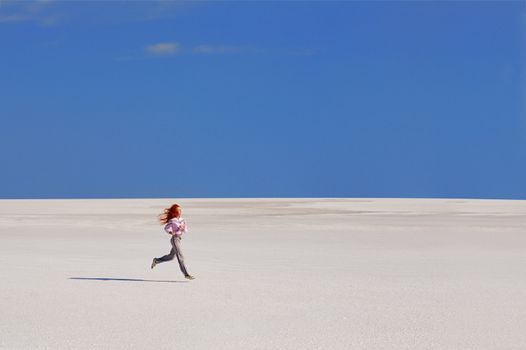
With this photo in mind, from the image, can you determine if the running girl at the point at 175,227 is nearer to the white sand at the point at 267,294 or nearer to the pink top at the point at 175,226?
the pink top at the point at 175,226

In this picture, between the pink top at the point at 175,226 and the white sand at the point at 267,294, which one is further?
the pink top at the point at 175,226

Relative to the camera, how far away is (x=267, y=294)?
11945mm

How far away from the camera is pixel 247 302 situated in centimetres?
1112

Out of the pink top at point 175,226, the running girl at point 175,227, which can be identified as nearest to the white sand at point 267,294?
the running girl at point 175,227

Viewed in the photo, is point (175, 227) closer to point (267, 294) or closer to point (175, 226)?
point (175, 226)

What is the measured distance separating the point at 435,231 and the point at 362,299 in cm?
1651

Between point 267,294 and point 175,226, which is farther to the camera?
point 175,226

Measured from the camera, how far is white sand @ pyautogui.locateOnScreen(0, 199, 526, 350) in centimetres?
870

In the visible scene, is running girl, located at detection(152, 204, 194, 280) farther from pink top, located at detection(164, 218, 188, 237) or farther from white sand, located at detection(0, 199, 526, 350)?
white sand, located at detection(0, 199, 526, 350)

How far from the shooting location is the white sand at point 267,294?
870cm

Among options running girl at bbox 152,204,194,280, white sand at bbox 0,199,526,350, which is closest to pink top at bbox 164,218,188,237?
running girl at bbox 152,204,194,280

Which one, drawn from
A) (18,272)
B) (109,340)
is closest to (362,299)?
(109,340)

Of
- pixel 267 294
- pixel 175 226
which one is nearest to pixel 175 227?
pixel 175 226

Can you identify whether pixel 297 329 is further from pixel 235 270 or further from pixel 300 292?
pixel 235 270
